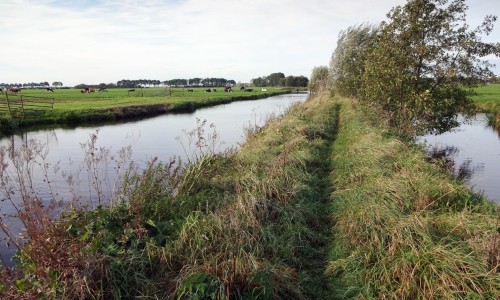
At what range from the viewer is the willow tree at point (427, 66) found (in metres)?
15.1

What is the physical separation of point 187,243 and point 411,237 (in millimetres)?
3595

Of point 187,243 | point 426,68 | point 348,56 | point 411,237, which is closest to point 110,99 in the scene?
point 348,56

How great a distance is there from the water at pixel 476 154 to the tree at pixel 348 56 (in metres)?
9.07

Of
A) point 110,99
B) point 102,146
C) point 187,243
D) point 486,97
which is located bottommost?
point 102,146

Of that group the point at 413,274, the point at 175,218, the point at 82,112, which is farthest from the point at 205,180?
the point at 82,112

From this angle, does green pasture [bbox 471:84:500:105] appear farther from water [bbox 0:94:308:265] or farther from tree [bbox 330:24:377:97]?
water [bbox 0:94:308:265]

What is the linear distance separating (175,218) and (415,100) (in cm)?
1297

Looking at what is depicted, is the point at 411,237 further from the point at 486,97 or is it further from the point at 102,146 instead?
the point at 486,97

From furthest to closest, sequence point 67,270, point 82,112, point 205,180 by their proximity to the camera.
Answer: point 82,112
point 205,180
point 67,270

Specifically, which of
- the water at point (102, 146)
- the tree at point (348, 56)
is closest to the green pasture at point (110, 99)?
the water at point (102, 146)

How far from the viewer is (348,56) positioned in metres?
33.6

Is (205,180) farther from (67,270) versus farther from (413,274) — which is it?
(413,274)

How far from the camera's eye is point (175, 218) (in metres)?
6.62

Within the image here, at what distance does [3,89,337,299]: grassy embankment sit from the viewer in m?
4.57
